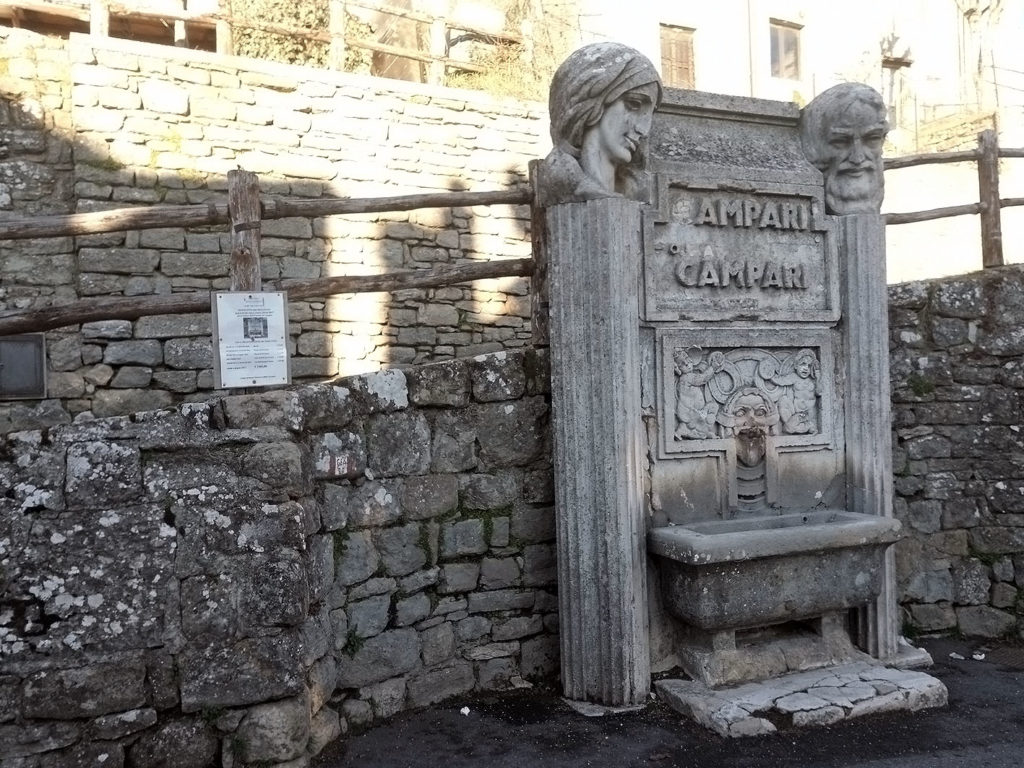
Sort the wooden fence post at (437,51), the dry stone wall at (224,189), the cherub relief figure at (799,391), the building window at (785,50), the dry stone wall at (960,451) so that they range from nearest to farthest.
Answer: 1. the cherub relief figure at (799,391)
2. the dry stone wall at (960,451)
3. the dry stone wall at (224,189)
4. the wooden fence post at (437,51)
5. the building window at (785,50)

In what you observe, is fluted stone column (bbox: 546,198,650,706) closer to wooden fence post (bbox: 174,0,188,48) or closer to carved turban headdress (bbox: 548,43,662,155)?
carved turban headdress (bbox: 548,43,662,155)

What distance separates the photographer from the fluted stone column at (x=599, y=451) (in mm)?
3438

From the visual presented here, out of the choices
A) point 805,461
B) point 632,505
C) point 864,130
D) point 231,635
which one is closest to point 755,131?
point 864,130

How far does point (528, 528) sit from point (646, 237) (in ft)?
4.68

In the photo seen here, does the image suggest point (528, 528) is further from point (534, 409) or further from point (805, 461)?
point (805, 461)

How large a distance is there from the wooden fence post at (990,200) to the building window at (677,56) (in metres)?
9.01

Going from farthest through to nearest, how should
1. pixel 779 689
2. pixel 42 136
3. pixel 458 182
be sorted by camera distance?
pixel 458 182 < pixel 42 136 < pixel 779 689

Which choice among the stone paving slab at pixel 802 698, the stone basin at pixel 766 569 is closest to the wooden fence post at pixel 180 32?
the stone basin at pixel 766 569

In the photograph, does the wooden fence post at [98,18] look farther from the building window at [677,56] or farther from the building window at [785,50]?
the building window at [785,50]

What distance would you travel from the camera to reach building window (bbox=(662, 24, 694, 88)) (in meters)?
13.4

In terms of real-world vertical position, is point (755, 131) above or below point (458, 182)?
below

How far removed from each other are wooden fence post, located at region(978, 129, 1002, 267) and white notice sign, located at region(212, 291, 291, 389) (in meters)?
4.12

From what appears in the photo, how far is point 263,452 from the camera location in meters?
2.89

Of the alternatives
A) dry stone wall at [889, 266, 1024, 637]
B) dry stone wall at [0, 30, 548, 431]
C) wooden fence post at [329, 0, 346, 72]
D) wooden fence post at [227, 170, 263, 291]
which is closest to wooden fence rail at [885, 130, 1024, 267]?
dry stone wall at [889, 266, 1024, 637]
